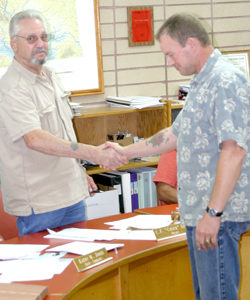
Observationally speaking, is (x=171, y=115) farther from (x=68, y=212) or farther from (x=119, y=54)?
(x=68, y=212)

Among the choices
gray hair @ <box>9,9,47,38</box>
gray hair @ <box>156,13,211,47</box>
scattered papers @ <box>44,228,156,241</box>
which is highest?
gray hair @ <box>9,9,47,38</box>

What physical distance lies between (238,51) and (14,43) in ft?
7.95

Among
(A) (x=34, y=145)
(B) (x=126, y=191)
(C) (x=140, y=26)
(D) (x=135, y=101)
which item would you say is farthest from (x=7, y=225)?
(C) (x=140, y=26)

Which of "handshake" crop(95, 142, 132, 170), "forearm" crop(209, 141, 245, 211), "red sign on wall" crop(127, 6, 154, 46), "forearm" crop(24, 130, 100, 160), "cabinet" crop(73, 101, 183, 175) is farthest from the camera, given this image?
"red sign on wall" crop(127, 6, 154, 46)

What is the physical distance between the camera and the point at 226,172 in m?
1.75

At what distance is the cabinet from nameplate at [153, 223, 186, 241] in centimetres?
134

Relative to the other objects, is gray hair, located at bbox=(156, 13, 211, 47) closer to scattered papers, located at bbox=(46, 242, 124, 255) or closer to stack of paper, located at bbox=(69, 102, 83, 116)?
scattered papers, located at bbox=(46, 242, 124, 255)

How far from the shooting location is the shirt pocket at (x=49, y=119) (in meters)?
2.50

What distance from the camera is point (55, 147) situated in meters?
2.43

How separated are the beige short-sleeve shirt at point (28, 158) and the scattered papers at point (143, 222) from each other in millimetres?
247

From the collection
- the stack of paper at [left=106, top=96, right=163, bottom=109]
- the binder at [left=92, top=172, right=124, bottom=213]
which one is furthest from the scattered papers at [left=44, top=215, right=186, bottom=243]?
the stack of paper at [left=106, top=96, right=163, bottom=109]

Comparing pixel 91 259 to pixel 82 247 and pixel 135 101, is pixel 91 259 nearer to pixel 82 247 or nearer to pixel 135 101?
pixel 82 247

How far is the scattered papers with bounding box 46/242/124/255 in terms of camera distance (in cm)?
212

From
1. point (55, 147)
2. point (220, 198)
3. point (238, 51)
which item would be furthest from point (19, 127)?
point (238, 51)
